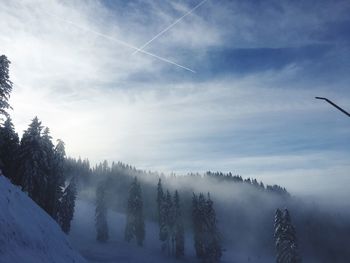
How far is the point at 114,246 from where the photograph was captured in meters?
90.7

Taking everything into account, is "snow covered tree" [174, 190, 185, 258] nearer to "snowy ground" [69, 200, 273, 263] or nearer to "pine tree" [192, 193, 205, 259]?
"snowy ground" [69, 200, 273, 263]

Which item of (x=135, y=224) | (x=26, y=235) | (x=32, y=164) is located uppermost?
(x=32, y=164)

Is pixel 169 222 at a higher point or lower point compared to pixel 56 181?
lower

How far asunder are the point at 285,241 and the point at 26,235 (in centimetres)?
5575

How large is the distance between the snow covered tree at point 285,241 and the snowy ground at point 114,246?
32826mm

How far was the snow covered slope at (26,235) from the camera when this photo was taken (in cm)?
1909

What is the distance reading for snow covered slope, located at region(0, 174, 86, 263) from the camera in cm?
1909

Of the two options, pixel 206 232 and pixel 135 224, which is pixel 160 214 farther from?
pixel 206 232

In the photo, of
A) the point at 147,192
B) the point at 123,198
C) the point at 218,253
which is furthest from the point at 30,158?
the point at 147,192

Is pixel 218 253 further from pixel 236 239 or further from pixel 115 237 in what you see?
pixel 236 239

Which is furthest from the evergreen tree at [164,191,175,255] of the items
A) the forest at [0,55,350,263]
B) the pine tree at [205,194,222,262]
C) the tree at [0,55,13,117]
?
the tree at [0,55,13,117]

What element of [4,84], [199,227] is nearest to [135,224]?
[199,227]

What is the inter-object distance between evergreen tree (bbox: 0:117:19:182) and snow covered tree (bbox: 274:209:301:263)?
47.9 meters

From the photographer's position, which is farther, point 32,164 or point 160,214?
point 160,214
